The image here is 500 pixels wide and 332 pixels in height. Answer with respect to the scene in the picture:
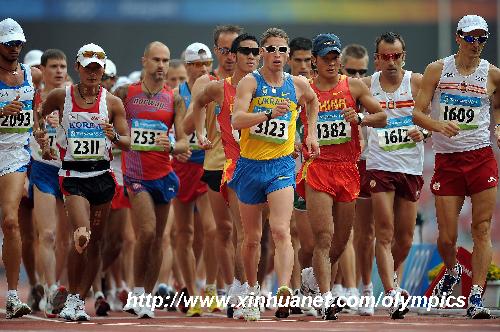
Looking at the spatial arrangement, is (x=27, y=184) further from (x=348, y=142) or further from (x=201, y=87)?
(x=348, y=142)

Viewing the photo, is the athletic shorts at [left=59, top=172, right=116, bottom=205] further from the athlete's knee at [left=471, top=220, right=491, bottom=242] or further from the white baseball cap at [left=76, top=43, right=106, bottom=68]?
the athlete's knee at [left=471, top=220, right=491, bottom=242]

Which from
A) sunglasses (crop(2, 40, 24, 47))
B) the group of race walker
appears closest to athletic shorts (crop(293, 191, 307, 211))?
the group of race walker

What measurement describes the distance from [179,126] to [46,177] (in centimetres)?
150

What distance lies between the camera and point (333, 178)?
552 inches

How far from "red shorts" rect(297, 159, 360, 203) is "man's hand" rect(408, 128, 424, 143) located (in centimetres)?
73

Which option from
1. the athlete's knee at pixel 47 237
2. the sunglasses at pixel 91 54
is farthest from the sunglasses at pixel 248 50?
the athlete's knee at pixel 47 237

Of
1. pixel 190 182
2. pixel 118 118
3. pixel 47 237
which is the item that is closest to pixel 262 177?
pixel 118 118

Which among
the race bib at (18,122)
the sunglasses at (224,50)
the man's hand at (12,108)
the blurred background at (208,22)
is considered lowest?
the race bib at (18,122)

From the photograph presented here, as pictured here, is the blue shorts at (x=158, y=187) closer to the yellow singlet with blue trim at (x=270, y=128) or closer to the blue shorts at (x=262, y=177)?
the blue shorts at (x=262, y=177)

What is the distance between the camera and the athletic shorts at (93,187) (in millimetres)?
14062

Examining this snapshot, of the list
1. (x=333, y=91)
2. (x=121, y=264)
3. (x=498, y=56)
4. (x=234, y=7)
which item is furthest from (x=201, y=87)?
(x=498, y=56)

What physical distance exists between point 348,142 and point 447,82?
1.06m

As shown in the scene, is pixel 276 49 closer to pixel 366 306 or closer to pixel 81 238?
pixel 81 238

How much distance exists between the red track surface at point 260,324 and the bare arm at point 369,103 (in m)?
1.80
